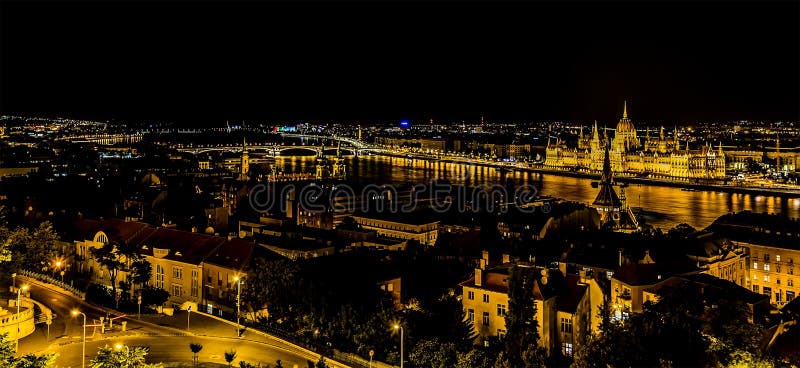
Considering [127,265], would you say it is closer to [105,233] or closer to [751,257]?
[105,233]

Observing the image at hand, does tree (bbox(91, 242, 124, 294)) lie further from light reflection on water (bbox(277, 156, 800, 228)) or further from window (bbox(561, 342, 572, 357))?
light reflection on water (bbox(277, 156, 800, 228))

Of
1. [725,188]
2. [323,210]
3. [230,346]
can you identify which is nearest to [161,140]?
[725,188]

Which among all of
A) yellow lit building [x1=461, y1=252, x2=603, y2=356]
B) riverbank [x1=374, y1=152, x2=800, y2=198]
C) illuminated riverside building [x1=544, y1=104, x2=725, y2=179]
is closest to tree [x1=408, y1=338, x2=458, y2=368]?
yellow lit building [x1=461, y1=252, x2=603, y2=356]

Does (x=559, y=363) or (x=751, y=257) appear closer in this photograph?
(x=559, y=363)

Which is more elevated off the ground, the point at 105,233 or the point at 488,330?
the point at 105,233

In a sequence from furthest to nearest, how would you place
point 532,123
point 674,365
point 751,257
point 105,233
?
point 532,123 → point 751,257 → point 105,233 → point 674,365

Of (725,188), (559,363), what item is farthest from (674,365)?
(725,188)

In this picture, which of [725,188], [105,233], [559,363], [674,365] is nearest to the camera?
[674,365]
